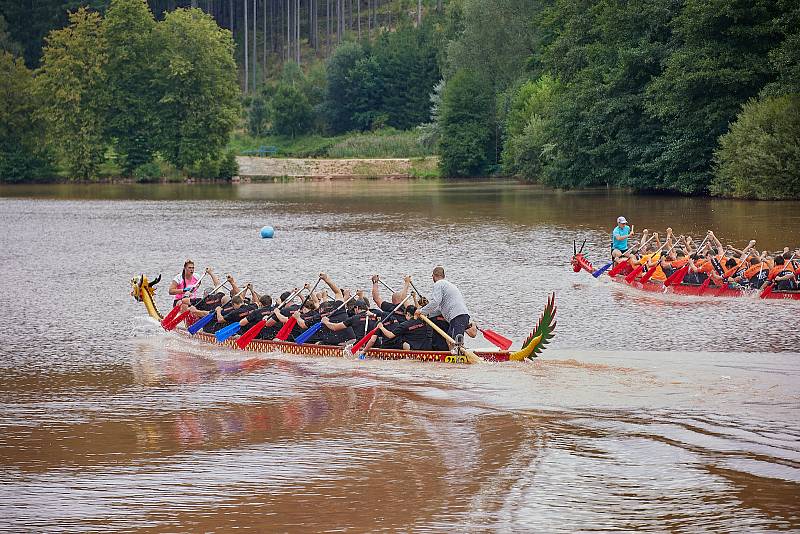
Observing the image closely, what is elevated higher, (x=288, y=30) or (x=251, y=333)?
(x=288, y=30)

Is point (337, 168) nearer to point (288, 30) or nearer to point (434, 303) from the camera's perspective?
point (288, 30)

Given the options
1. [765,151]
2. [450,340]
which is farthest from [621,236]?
[765,151]

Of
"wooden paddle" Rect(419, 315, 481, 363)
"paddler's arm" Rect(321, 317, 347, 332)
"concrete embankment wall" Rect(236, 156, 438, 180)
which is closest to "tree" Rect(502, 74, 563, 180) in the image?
"concrete embankment wall" Rect(236, 156, 438, 180)

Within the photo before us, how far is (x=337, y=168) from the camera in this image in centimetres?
10106

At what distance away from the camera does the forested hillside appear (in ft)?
173

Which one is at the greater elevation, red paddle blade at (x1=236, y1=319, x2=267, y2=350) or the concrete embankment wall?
the concrete embankment wall

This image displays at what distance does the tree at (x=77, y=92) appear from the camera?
316 feet

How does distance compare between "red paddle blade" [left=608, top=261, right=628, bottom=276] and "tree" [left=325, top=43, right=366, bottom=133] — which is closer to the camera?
"red paddle blade" [left=608, top=261, right=628, bottom=276]

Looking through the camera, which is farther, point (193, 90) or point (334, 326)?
point (193, 90)

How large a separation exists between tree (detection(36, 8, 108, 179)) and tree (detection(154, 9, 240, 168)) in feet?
17.4

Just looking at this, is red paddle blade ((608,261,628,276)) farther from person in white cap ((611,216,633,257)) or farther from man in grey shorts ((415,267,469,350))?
man in grey shorts ((415,267,469,350))

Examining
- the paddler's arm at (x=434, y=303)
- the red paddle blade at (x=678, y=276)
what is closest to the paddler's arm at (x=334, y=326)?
the paddler's arm at (x=434, y=303)

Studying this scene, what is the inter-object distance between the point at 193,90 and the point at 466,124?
1024 inches

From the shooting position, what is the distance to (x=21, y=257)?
38.3 meters
